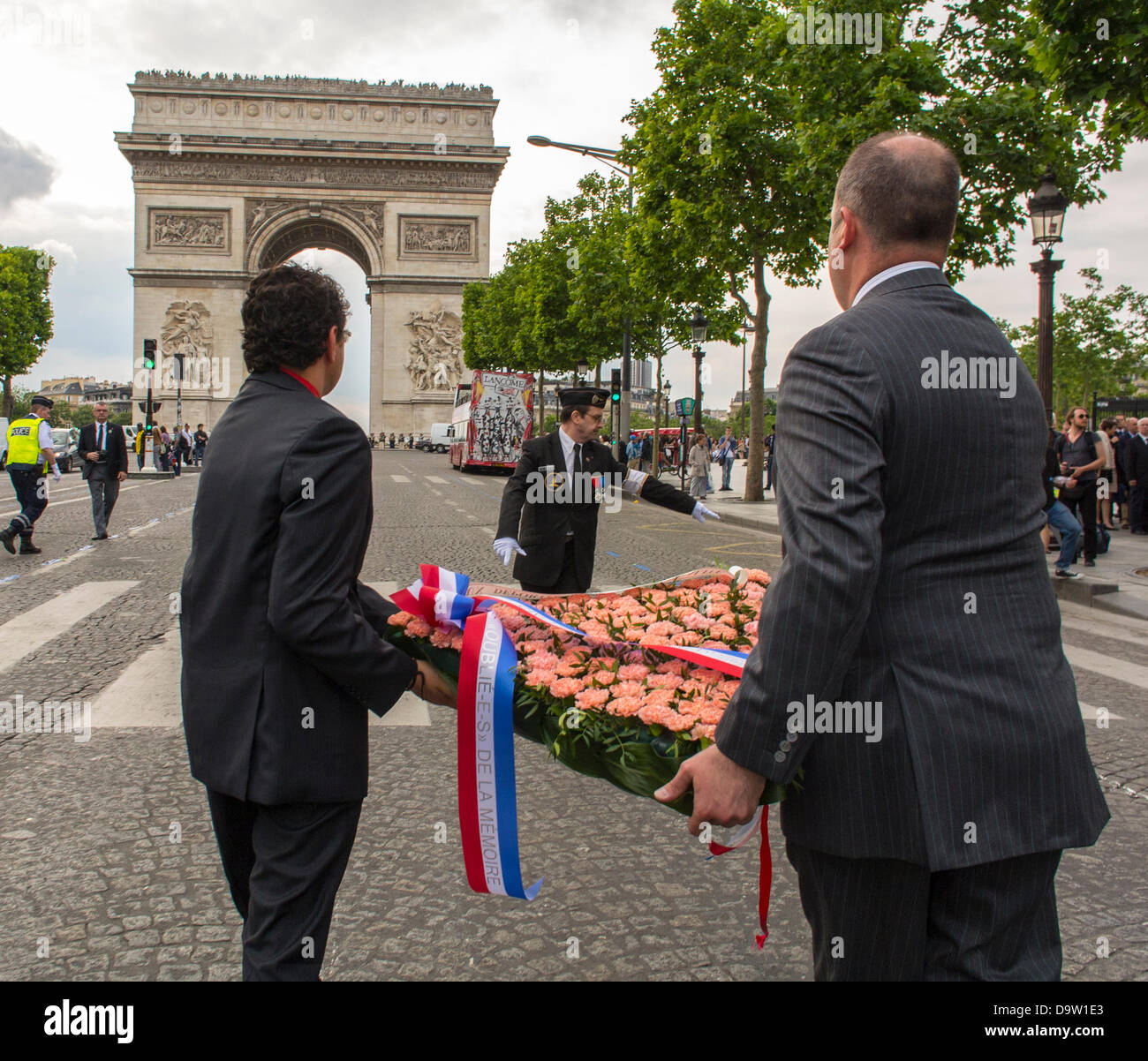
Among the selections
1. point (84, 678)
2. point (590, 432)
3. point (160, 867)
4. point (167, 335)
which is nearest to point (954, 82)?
point (590, 432)

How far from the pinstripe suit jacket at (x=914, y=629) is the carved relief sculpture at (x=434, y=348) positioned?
57520 millimetres

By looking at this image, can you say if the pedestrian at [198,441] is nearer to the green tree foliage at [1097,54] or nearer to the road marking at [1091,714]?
the green tree foliage at [1097,54]

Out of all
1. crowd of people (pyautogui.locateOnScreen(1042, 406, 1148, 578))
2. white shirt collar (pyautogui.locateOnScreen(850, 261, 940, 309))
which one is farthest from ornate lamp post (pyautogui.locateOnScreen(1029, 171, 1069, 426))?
white shirt collar (pyautogui.locateOnScreen(850, 261, 940, 309))

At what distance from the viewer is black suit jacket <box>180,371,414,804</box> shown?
6.93ft

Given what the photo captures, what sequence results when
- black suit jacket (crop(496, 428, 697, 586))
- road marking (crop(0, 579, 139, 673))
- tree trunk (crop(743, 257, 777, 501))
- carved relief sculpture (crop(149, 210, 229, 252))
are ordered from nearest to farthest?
1. black suit jacket (crop(496, 428, 697, 586))
2. road marking (crop(0, 579, 139, 673))
3. tree trunk (crop(743, 257, 777, 501))
4. carved relief sculpture (crop(149, 210, 229, 252))

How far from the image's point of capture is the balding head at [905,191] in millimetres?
1765

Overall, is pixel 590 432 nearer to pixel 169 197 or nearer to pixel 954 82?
pixel 954 82

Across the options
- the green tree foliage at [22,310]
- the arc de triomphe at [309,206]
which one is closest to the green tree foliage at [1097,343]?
the arc de triomphe at [309,206]

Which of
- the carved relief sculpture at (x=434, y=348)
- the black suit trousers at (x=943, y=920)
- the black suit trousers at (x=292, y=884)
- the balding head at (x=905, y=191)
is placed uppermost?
the carved relief sculpture at (x=434, y=348)

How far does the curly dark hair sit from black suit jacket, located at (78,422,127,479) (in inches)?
494

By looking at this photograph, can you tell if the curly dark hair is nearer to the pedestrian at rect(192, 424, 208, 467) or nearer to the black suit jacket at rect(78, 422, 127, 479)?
the black suit jacket at rect(78, 422, 127, 479)

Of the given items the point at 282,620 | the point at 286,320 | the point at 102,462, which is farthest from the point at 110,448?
the point at 282,620
